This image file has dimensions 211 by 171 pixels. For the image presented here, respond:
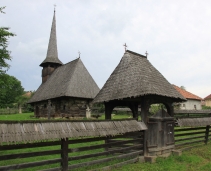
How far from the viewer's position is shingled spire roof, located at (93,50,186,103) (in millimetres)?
8391

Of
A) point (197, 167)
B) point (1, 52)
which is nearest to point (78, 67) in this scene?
point (1, 52)

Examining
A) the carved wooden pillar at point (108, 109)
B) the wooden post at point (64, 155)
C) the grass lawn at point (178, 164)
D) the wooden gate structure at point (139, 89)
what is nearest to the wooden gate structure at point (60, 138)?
the wooden post at point (64, 155)

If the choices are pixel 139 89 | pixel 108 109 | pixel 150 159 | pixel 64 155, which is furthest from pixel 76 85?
pixel 64 155

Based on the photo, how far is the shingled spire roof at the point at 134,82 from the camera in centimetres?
839

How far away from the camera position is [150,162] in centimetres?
801

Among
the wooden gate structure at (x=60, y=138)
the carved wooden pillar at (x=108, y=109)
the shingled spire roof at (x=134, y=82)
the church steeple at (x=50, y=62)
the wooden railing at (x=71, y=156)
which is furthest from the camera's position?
the church steeple at (x=50, y=62)

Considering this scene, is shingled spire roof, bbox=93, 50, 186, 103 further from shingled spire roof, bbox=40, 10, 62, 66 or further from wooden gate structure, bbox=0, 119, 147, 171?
shingled spire roof, bbox=40, 10, 62, 66

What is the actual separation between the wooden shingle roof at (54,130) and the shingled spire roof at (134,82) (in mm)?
1641

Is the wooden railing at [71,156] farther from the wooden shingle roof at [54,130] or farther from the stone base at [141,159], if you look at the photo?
the wooden shingle roof at [54,130]

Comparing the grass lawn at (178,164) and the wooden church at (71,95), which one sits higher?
the wooden church at (71,95)

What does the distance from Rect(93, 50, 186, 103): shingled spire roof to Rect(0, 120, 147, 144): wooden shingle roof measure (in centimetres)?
164

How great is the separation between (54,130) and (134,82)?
4.33 metres

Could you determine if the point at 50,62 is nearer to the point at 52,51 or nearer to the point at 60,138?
the point at 52,51

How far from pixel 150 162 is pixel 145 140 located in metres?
0.85
